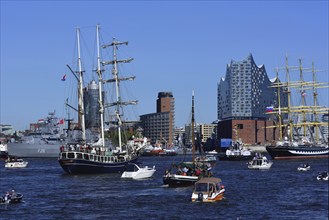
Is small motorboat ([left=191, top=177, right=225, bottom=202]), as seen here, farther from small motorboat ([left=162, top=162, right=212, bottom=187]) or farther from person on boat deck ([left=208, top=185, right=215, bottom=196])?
small motorboat ([left=162, top=162, right=212, bottom=187])

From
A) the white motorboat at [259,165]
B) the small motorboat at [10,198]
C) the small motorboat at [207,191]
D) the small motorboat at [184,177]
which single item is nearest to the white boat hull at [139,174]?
the small motorboat at [184,177]

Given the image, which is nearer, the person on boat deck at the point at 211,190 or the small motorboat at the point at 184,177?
the person on boat deck at the point at 211,190

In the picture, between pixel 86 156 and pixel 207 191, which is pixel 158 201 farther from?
→ pixel 86 156

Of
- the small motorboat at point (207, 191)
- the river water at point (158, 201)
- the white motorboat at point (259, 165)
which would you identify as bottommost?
the river water at point (158, 201)

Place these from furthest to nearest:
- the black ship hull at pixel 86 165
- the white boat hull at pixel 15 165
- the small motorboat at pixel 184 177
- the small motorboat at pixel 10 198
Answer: the white boat hull at pixel 15 165
the black ship hull at pixel 86 165
the small motorboat at pixel 184 177
the small motorboat at pixel 10 198

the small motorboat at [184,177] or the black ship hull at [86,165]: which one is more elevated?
the black ship hull at [86,165]

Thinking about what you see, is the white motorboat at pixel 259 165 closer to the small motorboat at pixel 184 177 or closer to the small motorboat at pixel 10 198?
the small motorboat at pixel 184 177

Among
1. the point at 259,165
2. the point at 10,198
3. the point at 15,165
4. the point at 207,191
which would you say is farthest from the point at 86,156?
the point at 207,191

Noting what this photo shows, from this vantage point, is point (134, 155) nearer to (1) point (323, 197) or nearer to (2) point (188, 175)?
(2) point (188, 175)

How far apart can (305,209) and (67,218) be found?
20732 millimetres

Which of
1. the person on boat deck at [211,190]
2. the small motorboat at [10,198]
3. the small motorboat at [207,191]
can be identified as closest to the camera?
the small motorboat at [207,191]

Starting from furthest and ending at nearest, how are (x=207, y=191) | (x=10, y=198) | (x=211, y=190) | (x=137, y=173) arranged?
(x=137, y=173)
(x=10, y=198)
(x=211, y=190)
(x=207, y=191)

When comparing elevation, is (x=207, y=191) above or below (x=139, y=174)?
below

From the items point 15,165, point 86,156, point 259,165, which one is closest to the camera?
point 86,156
